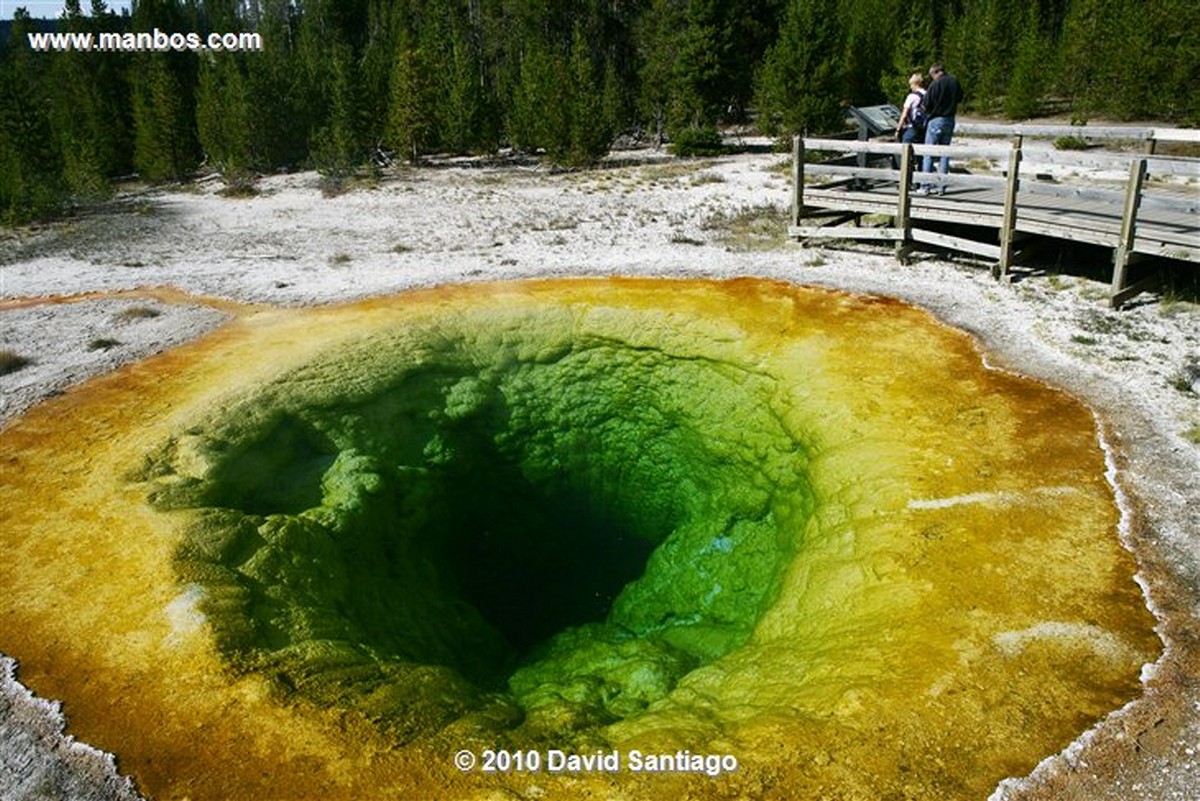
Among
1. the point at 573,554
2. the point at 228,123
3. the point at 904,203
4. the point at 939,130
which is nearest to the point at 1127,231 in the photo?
the point at 904,203

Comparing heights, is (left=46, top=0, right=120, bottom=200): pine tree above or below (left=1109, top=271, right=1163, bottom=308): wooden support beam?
above

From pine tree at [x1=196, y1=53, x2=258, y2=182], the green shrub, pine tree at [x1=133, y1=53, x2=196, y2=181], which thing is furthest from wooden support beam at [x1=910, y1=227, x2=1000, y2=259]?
pine tree at [x1=133, y1=53, x2=196, y2=181]

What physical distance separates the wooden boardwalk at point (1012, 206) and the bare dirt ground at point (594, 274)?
1.84 feet

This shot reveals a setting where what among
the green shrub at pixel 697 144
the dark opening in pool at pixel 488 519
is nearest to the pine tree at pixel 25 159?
the dark opening in pool at pixel 488 519

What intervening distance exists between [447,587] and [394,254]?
8.74 metres

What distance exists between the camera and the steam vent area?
17.7 ft

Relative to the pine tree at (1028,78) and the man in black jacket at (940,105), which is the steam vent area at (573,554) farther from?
the pine tree at (1028,78)

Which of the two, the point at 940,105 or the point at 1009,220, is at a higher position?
the point at 940,105

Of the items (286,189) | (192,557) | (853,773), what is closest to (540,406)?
(192,557)

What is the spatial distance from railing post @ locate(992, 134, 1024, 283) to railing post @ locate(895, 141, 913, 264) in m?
1.60

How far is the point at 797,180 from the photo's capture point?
15.8 m

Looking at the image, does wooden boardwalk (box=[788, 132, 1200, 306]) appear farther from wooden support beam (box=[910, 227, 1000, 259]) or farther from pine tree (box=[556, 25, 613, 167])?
pine tree (box=[556, 25, 613, 167])

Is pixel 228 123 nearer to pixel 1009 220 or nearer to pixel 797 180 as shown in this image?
pixel 797 180

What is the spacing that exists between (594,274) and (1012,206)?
652 cm
